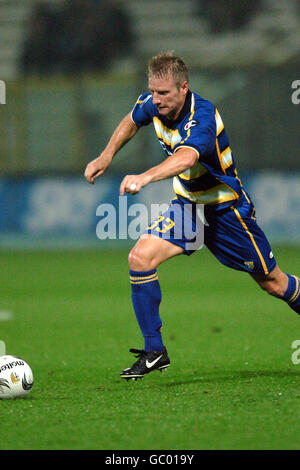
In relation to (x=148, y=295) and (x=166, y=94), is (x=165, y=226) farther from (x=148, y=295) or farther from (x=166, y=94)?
(x=166, y=94)

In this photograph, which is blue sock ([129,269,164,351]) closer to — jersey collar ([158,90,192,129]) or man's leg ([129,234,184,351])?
man's leg ([129,234,184,351])

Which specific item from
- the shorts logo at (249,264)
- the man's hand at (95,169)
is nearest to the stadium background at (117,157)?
the shorts logo at (249,264)

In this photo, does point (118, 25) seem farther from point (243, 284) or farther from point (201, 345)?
point (201, 345)

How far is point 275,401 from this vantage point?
14.8ft

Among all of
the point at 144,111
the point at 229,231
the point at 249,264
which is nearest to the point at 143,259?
the point at 229,231

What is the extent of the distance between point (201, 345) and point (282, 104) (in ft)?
36.0

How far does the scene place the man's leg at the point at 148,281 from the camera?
5156mm

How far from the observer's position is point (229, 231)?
17.8 ft

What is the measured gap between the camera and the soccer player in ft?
16.5

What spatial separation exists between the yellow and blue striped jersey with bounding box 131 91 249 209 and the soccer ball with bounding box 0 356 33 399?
1583mm

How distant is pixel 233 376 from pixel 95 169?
1653 millimetres

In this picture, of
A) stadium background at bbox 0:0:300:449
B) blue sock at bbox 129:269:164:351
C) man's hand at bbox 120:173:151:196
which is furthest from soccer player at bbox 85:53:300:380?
stadium background at bbox 0:0:300:449

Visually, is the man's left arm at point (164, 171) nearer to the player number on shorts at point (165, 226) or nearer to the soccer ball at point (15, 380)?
the player number on shorts at point (165, 226)
